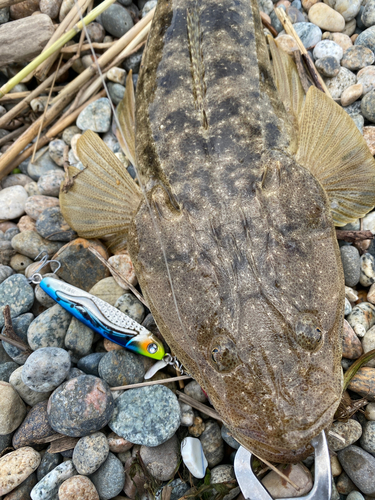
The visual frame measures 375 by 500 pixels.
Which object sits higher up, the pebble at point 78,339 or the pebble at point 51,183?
the pebble at point 51,183

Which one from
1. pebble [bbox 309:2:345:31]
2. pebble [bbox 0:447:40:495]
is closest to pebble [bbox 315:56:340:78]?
pebble [bbox 309:2:345:31]

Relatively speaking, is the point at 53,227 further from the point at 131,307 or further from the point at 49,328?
the point at 131,307

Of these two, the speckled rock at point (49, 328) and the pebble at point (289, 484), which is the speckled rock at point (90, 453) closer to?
the speckled rock at point (49, 328)

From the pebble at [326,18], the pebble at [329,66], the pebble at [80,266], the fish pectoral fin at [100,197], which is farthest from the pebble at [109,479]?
the pebble at [326,18]

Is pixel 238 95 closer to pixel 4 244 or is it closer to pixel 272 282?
pixel 272 282

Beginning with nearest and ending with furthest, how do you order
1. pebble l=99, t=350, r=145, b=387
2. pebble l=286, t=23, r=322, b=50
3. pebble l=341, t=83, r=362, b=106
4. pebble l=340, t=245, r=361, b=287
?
pebble l=99, t=350, r=145, b=387 → pebble l=340, t=245, r=361, b=287 → pebble l=341, t=83, r=362, b=106 → pebble l=286, t=23, r=322, b=50

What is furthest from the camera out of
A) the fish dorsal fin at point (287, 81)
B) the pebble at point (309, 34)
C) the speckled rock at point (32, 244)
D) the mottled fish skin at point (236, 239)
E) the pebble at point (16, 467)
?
the pebble at point (309, 34)

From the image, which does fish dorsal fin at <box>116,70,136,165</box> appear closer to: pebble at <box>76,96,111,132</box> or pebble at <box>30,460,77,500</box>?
pebble at <box>76,96,111,132</box>
